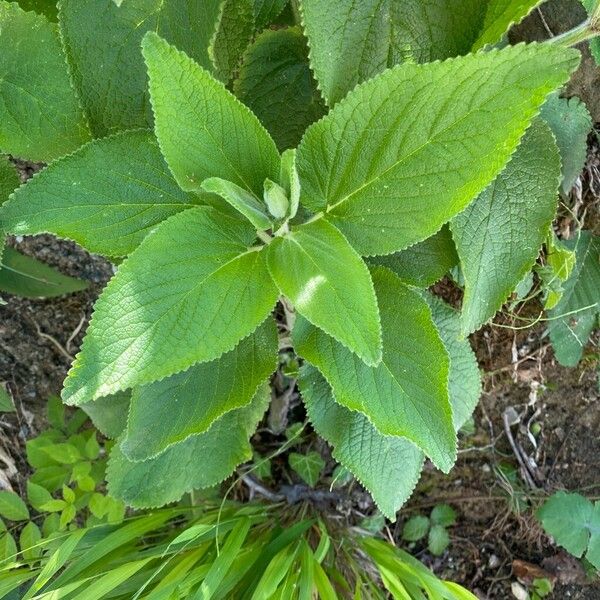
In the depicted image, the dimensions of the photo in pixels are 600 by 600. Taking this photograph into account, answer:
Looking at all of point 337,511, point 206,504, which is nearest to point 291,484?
point 337,511

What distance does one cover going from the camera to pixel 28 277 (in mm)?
1428

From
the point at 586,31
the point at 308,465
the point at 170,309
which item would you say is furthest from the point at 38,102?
the point at 308,465

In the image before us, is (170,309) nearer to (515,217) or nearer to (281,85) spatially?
(281,85)

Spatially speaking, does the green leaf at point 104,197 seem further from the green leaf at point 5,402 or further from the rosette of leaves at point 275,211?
the green leaf at point 5,402

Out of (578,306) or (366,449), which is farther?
(578,306)

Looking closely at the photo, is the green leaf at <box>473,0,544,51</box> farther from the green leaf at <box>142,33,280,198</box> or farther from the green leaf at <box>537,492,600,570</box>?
the green leaf at <box>537,492,600,570</box>

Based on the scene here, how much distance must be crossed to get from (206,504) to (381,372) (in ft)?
2.53

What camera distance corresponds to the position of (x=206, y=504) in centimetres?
150

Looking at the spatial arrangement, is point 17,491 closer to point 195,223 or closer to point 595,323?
point 195,223

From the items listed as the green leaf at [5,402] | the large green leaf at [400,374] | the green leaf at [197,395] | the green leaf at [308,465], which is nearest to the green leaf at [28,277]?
the green leaf at [5,402]

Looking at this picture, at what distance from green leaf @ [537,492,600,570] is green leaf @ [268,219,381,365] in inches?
43.7

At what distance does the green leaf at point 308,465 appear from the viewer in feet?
5.10

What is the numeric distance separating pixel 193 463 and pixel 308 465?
1.36 ft

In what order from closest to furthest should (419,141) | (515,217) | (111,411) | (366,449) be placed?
(419,141) < (515,217) < (366,449) < (111,411)
